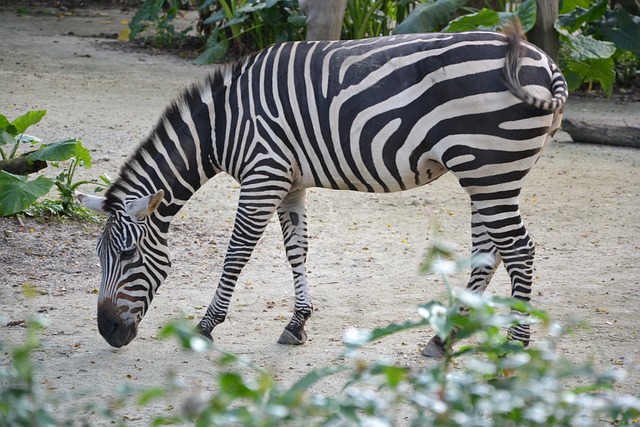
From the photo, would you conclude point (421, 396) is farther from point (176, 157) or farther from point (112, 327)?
point (176, 157)

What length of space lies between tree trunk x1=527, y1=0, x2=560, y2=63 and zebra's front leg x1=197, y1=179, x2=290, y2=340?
7332 millimetres

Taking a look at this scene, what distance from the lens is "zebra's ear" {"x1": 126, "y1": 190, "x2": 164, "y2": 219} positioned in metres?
4.79

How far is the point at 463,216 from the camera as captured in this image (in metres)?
7.77

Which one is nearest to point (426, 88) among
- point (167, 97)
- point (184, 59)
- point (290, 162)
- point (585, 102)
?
point (290, 162)

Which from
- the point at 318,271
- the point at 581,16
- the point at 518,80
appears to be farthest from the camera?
the point at 581,16

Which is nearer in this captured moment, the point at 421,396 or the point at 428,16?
the point at 421,396

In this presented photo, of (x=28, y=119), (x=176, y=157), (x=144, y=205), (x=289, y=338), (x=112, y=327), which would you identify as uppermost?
(x=176, y=157)

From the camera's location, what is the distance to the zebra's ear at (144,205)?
4.79 meters

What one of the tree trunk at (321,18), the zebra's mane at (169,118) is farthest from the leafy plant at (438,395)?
the tree trunk at (321,18)

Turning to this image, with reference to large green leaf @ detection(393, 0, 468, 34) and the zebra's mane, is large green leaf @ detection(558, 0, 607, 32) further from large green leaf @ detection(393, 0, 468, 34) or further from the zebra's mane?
the zebra's mane

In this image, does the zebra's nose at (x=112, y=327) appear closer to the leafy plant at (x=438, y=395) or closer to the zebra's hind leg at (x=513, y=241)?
the zebra's hind leg at (x=513, y=241)

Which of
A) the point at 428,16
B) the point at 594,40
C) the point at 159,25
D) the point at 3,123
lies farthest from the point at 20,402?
the point at 159,25

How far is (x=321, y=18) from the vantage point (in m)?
8.35

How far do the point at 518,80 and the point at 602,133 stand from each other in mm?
6250
